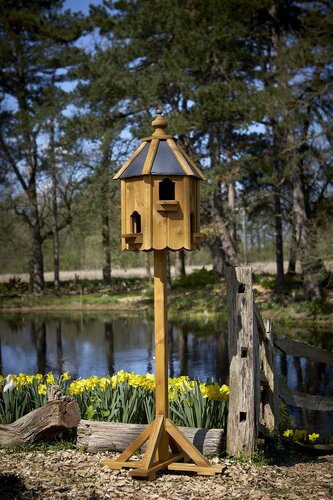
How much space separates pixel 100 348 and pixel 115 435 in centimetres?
1162

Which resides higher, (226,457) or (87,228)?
(87,228)

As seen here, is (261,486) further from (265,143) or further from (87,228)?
(87,228)

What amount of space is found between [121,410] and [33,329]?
15858 millimetres

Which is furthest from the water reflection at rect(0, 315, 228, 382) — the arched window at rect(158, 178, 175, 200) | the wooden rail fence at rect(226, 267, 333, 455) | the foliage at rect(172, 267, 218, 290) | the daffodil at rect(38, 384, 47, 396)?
Answer: the arched window at rect(158, 178, 175, 200)

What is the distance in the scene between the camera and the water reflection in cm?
1397

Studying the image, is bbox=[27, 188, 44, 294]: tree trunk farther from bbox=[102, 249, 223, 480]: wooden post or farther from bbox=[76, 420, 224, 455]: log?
bbox=[102, 249, 223, 480]: wooden post

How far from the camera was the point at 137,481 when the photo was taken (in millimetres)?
4938

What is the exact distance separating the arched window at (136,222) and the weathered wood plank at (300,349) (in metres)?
1.70

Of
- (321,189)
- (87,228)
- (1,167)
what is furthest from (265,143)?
(1,167)

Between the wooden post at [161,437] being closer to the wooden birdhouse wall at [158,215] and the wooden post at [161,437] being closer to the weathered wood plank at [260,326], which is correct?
the wooden birdhouse wall at [158,215]

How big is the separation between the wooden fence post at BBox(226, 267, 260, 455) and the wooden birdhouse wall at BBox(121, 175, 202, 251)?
1.62 feet

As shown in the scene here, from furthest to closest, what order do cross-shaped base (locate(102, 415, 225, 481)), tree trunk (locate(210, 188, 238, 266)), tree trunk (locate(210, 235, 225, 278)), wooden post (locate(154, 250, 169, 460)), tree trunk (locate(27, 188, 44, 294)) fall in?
tree trunk (locate(27, 188, 44, 294)), tree trunk (locate(210, 235, 225, 278)), tree trunk (locate(210, 188, 238, 266)), wooden post (locate(154, 250, 169, 460)), cross-shaped base (locate(102, 415, 225, 481))

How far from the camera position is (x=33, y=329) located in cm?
2131

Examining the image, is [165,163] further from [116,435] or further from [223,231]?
[223,231]
